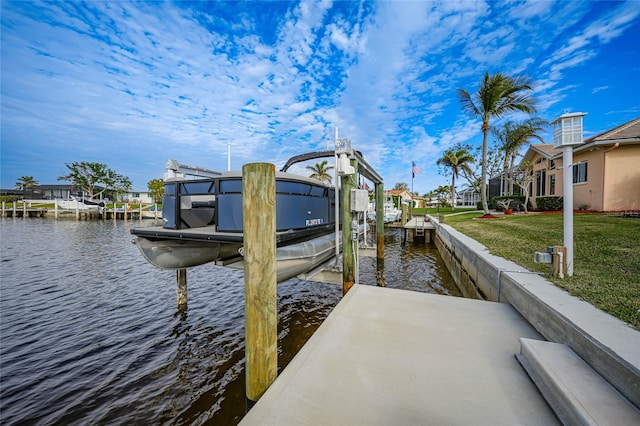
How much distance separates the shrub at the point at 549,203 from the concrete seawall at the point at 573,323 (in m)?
14.9

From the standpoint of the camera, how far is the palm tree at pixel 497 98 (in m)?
14.7

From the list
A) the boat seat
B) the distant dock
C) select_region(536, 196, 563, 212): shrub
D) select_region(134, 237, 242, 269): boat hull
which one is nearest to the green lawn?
select_region(134, 237, 242, 269): boat hull

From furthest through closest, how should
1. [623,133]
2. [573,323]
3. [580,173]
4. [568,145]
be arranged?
[580,173]
[623,133]
[568,145]
[573,323]

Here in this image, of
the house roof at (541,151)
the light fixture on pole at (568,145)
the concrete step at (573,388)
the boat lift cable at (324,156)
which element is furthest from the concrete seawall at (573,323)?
the house roof at (541,151)

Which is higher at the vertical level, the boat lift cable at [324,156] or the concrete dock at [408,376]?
the boat lift cable at [324,156]

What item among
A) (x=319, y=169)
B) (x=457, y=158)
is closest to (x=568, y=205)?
(x=457, y=158)

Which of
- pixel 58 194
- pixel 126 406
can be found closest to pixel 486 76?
pixel 126 406

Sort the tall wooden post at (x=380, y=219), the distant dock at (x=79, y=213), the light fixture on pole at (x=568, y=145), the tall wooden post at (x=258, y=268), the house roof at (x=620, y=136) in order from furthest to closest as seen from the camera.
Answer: the distant dock at (x=79, y=213) < the house roof at (x=620, y=136) < the tall wooden post at (x=380, y=219) < the light fixture on pole at (x=568, y=145) < the tall wooden post at (x=258, y=268)

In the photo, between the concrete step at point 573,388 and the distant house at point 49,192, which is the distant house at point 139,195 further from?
the concrete step at point 573,388

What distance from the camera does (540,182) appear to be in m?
17.7

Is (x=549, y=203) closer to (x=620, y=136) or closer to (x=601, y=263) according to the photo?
(x=620, y=136)

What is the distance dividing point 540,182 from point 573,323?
20472 millimetres

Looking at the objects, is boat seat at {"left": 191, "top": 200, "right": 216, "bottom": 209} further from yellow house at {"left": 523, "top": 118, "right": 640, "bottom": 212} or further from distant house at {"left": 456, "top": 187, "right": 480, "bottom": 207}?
distant house at {"left": 456, "top": 187, "right": 480, "bottom": 207}

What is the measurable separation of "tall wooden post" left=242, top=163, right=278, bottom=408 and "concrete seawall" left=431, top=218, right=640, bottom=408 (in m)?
2.48
